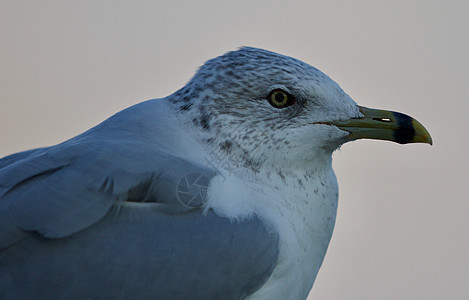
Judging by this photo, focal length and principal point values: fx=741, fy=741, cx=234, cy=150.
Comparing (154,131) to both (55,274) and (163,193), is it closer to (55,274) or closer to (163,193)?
(163,193)

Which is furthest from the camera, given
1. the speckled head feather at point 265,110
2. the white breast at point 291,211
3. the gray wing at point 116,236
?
A: the speckled head feather at point 265,110

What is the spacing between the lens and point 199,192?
6.10ft

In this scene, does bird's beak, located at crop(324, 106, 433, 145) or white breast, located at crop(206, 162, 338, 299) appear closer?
white breast, located at crop(206, 162, 338, 299)

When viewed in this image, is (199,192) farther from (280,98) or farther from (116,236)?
(280,98)

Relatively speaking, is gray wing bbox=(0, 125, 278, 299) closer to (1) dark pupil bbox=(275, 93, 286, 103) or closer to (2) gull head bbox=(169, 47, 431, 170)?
(2) gull head bbox=(169, 47, 431, 170)

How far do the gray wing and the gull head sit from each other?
20cm

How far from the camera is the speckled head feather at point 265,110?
201cm

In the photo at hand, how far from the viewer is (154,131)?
6.67ft

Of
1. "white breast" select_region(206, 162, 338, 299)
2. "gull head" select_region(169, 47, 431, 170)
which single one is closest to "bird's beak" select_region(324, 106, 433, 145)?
"gull head" select_region(169, 47, 431, 170)

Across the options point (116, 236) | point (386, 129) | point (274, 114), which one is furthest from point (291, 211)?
point (116, 236)

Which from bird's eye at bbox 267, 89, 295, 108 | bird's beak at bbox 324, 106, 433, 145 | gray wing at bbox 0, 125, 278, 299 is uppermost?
bird's eye at bbox 267, 89, 295, 108

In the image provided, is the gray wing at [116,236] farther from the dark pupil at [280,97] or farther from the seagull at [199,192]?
the dark pupil at [280,97]

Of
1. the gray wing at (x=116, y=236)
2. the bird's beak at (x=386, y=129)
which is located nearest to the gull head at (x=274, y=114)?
the bird's beak at (x=386, y=129)

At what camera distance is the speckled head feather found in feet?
6.59
